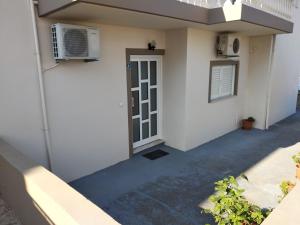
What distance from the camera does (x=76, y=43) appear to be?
394 centimetres

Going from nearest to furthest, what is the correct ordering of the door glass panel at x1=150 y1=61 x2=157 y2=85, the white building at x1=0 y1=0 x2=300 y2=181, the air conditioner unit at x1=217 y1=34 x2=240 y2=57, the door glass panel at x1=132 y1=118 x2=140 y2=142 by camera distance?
the white building at x1=0 y1=0 x2=300 y2=181, the door glass panel at x1=132 y1=118 x2=140 y2=142, the door glass panel at x1=150 y1=61 x2=157 y2=85, the air conditioner unit at x1=217 y1=34 x2=240 y2=57

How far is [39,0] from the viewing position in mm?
3656

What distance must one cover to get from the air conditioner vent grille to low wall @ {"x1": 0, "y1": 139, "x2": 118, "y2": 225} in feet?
5.73

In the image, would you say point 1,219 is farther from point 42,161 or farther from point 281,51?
point 281,51

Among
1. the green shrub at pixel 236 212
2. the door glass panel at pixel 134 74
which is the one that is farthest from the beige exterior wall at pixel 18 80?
the green shrub at pixel 236 212

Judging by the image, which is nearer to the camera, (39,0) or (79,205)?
(79,205)

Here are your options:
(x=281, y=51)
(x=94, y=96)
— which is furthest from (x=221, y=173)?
(x=281, y=51)

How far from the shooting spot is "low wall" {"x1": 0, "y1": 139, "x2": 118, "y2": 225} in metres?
1.86

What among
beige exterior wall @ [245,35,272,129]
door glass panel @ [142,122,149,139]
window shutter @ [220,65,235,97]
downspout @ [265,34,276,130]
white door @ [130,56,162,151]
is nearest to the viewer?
white door @ [130,56,162,151]

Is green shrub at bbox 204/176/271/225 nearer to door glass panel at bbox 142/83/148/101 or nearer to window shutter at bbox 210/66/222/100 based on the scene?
door glass panel at bbox 142/83/148/101

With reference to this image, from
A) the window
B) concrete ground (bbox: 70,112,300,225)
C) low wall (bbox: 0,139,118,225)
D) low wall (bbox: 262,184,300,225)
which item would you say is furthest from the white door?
low wall (bbox: 262,184,300,225)

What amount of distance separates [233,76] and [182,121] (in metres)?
2.94

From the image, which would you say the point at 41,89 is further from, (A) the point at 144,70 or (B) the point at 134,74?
(A) the point at 144,70

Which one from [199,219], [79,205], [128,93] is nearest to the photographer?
[79,205]
